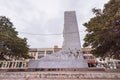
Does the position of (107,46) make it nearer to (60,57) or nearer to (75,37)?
(75,37)

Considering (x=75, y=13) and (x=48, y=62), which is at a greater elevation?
(x=75, y=13)

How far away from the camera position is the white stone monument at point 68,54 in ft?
36.2

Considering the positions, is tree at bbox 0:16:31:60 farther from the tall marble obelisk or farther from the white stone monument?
the tall marble obelisk

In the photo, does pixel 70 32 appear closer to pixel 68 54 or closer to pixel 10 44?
pixel 68 54

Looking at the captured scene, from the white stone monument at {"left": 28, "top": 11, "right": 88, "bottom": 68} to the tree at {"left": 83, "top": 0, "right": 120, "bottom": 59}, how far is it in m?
1.17

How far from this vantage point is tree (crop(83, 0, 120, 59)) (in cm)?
826

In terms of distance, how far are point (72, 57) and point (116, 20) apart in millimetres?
4896

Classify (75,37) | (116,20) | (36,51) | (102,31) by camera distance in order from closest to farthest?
(116,20), (102,31), (75,37), (36,51)

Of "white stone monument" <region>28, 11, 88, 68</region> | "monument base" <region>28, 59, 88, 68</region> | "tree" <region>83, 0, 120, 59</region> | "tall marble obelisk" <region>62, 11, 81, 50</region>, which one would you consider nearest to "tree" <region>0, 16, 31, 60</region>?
"white stone monument" <region>28, 11, 88, 68</region>

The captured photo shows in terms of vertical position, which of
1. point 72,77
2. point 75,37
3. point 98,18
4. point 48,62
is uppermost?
point 98,18

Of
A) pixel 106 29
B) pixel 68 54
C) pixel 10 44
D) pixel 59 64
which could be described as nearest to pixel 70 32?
pixel 68 54

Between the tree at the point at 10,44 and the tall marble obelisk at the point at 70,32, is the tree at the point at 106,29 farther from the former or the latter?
the tree at the point at 10,44

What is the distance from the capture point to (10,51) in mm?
16031

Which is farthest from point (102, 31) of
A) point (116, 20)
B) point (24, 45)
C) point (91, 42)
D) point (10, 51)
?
point (10, 51)
